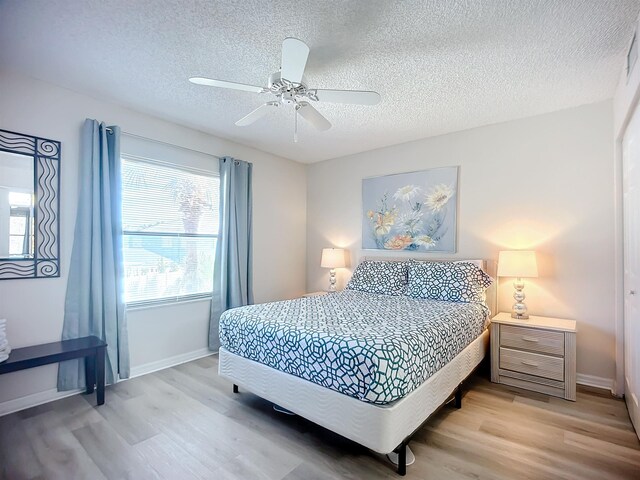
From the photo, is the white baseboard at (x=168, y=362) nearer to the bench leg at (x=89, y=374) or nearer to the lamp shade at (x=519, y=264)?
the bench leg at (x=89, y=374)

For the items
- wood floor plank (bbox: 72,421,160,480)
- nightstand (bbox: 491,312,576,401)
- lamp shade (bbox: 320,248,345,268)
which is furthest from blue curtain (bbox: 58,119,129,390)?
nightstand (bbox: 491,312,576,401)

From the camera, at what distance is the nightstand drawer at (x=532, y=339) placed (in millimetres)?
2600

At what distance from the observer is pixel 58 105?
2594 millimetres

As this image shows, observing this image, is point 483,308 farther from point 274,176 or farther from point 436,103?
point 274,176

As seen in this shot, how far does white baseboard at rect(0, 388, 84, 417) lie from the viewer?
2318mm

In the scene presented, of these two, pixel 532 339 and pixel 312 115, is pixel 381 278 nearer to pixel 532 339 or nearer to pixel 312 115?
pixel 532 339

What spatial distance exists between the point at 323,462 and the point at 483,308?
1970 mm

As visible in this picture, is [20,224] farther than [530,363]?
No

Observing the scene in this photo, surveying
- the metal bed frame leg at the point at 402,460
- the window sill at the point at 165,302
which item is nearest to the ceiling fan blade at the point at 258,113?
the window sill at the point at 165,302

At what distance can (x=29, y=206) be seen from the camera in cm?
243

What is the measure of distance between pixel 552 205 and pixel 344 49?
240 cm

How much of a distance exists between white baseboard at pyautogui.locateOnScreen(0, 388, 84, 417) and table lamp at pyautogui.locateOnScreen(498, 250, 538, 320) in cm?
382

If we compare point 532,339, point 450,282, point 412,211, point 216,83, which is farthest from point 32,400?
point 532,339

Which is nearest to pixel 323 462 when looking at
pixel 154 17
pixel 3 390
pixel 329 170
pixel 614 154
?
pixel 3 390
